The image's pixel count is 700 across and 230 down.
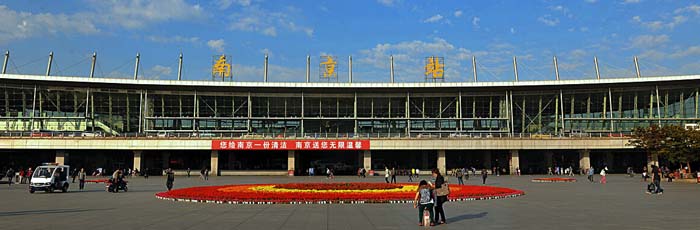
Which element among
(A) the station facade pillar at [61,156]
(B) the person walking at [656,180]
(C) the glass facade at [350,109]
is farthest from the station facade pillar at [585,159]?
(A) the station facade pillar at [61,156]

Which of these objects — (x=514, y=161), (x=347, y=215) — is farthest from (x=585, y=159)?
(x=347, y=215)

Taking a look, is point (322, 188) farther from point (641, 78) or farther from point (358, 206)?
point (641, 78)

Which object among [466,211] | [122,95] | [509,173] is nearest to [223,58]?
[122,95]

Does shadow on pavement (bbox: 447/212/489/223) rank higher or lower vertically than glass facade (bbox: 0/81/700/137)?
lower

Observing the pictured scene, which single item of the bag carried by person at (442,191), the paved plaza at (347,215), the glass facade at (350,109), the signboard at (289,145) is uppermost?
the glass facade at (350,109)

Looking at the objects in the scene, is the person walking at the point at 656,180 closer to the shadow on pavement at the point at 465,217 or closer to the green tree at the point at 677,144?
the shadow on pavement at the point at 465,217

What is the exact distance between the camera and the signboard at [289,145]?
63.1 m

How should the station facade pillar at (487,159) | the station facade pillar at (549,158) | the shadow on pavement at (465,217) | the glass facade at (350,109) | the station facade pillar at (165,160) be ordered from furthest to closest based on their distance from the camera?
the glass facade at (350,109) < the station facade pillar at (487,159) < the station facade pillar at (549,158) < the station facade pillar at (165,160) < the shadow on pavement at (465,217)

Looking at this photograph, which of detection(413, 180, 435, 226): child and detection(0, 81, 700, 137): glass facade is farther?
detection(0, 81, 700, 137): glass facade

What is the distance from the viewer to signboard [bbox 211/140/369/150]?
6306 centimetres

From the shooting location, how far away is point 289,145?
63.6 meters

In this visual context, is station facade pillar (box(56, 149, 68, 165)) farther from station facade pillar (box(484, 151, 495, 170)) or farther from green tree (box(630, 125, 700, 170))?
green tree (box(630, 125, 700, 170))

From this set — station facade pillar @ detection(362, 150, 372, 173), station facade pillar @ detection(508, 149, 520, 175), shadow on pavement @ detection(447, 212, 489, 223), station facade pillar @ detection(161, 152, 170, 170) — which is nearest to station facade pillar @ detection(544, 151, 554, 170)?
station facade pillar @ detection(508, 149, 520, 175)

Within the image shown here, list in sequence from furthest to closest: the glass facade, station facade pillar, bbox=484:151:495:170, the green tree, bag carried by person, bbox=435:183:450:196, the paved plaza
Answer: the glass facade
station facade pillar, bbox=484:151:495:170
the green tree
bag carried by person, bbox=435:183:450:196
the paved plaza
